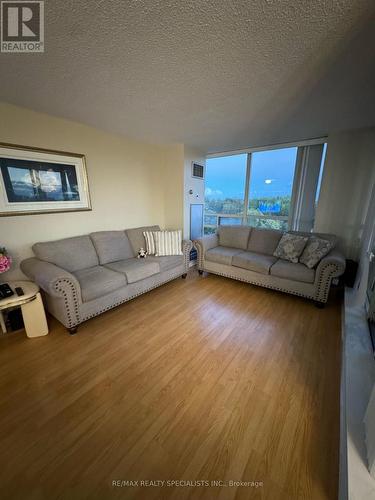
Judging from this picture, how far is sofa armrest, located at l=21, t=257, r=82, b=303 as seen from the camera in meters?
1.78

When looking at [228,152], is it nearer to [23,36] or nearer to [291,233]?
[291,233]

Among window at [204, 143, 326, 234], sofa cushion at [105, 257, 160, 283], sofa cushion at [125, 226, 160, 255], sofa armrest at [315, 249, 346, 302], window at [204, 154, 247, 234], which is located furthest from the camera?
window at [204, 154, 247, 234]

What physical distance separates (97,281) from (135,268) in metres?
0.51

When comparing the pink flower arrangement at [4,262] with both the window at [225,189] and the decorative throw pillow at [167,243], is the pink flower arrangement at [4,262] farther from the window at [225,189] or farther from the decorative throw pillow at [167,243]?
the window at [225,189]

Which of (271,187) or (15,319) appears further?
(271,187)

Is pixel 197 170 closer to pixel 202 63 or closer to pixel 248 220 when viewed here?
pixel 248 220

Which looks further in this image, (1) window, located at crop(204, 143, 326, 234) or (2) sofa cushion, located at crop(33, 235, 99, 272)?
(1) window, located at crop(204, 143, 326, 234)

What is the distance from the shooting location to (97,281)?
2.10 metres

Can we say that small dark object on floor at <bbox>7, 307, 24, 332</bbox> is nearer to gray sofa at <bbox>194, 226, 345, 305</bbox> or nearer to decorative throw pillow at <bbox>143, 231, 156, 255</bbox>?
decorative throw pillow at <bbox>143, 231, 156, 255</bbox>

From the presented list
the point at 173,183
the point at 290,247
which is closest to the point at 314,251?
the point at 290,247

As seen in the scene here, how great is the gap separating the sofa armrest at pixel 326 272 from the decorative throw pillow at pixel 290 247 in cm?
35

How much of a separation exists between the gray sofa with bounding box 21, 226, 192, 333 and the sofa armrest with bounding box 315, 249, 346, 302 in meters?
1.86

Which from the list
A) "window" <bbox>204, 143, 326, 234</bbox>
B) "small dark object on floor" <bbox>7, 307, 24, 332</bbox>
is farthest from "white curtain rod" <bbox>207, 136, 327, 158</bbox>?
"small dark object on floor" <bbox>7, 307, 24, 332</bbox>

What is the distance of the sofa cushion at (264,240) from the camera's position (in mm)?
3170
